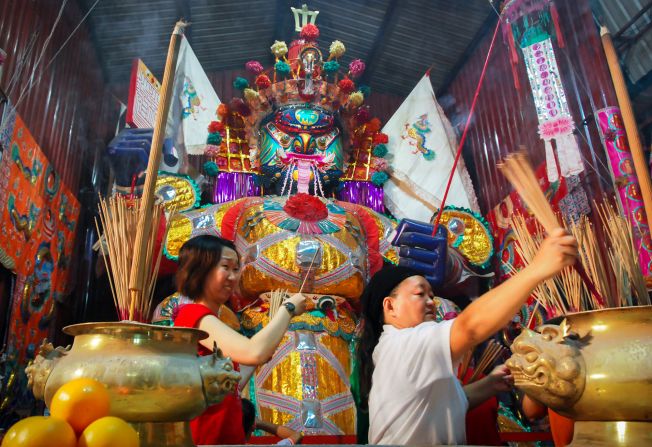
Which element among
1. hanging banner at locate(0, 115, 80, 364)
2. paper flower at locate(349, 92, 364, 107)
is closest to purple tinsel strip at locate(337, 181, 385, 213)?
paper flower at locate(349, 92, 364, 107)

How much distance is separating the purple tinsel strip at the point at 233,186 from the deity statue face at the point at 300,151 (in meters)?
0.12

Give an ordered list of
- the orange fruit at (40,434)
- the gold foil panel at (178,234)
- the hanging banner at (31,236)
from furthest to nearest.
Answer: the gold foil panel at (178,234), the hanging banner at (31,236), the orange fruit at (40,434)

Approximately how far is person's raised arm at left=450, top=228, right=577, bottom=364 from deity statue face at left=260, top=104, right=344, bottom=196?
2.57 meters

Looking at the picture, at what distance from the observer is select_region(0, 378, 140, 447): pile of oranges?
69 cm

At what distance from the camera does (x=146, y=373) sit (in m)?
0.91

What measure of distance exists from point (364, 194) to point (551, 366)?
3.02 m

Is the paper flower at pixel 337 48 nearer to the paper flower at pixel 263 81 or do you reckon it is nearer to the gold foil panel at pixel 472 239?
the paper flower at pixel 263 81

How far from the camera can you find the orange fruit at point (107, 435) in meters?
0.72

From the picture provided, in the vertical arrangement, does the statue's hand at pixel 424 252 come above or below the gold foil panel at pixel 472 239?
Result: below

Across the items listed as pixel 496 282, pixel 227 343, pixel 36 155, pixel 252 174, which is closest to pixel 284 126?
pixel 252 174

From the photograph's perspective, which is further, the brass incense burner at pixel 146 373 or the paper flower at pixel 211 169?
the paper flower at pixel 211 169

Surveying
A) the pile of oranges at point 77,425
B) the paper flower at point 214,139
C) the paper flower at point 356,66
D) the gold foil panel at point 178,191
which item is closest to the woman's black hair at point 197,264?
the pile of oranges at point 77,425

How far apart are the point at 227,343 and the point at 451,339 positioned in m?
0.48

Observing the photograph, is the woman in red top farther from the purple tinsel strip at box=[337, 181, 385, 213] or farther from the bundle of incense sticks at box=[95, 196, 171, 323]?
the purple tinsel strip at box=[337, 181, 385, 213]
